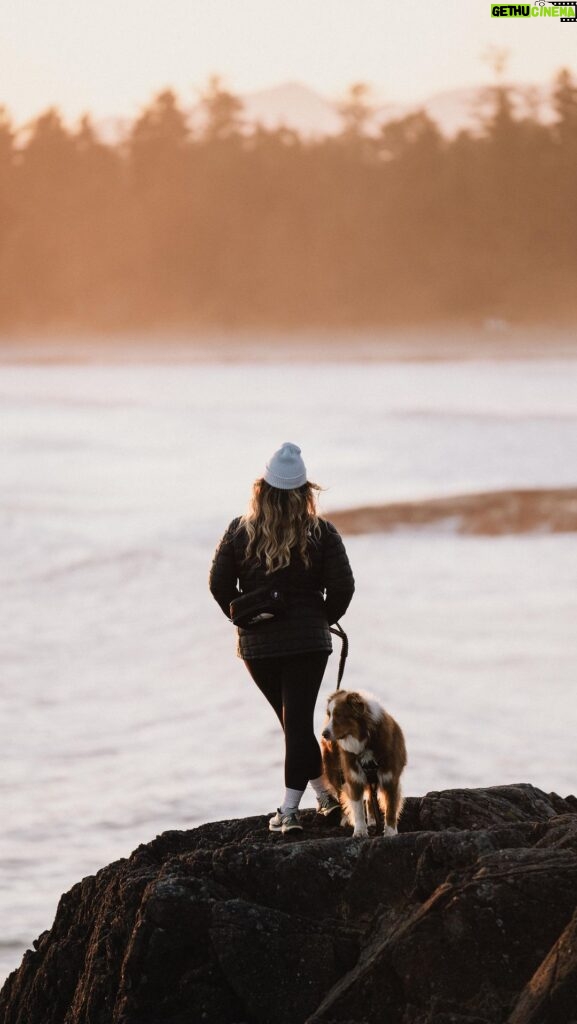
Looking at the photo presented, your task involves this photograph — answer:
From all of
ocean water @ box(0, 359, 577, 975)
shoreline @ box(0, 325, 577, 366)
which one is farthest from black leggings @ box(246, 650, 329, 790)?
shoreline @ box(0, 325, 577, 366)

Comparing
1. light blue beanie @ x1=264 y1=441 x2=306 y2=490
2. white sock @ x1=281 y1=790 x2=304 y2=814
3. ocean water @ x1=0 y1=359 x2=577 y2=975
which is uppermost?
light blue beanie @ x1=264 y1=441 x2=306 y2=490

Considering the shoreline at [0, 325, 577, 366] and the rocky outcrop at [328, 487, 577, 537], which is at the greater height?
the shoreline at [0, 325, 577, 366]

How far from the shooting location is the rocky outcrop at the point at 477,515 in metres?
29.3

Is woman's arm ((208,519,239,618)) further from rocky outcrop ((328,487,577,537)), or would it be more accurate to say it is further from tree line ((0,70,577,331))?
tree line ((0,70,577,331))

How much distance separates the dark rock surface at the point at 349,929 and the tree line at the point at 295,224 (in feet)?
220

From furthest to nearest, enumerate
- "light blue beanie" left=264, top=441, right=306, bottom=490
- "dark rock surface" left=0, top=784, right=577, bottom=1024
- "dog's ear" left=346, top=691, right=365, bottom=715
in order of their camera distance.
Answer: "light blue beanie" left=264, top=441, right=306, bottom=490 → "dog's ear" left=346, top=691, right=365, bottom=715 → "dark rock surface" left=0, top=784, right=577, bottom=1024

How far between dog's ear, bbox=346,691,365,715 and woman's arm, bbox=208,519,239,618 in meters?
0.50

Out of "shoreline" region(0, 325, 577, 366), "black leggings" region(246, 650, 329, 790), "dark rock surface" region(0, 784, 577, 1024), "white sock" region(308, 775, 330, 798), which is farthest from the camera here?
"shoreline" region(0, 325, 577, 366)

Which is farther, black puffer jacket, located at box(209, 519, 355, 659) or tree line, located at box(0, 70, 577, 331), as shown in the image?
tree line, located at box(0, 70, 577, 331)

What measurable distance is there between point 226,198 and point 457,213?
11261 mm

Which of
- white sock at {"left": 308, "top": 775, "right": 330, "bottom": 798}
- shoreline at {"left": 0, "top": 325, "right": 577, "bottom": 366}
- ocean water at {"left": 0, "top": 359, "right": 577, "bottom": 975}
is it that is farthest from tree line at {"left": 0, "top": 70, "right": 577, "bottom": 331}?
white sock at {"left": 308, "top": 775, "right": 330, "bottom": 798}

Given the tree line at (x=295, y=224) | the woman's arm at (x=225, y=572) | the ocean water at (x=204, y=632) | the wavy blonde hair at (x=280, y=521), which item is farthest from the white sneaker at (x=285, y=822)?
the tree line at (x=295, y=224)

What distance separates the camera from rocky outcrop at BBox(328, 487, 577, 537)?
29.3m

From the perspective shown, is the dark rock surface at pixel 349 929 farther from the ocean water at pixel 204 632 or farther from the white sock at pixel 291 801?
the ocean water at pixel 204 632
